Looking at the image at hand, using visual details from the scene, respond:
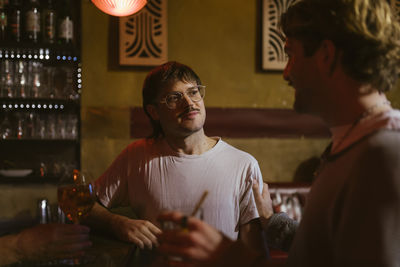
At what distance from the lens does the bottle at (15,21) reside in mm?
3572

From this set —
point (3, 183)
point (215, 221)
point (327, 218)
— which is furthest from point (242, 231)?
point (3, 183)

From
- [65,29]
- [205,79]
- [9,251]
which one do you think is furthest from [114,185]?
[205,79]

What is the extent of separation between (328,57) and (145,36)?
123 inches

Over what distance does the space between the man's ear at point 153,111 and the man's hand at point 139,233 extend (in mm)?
653

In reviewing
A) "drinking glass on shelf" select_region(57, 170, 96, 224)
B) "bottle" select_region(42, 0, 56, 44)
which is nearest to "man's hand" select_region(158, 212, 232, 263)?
"drinking glass on shelf" select_region(57, 170, 96, 224)

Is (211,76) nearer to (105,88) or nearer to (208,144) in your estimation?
(105,88)

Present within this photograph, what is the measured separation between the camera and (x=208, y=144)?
2006mm

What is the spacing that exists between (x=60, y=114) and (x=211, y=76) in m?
1.51

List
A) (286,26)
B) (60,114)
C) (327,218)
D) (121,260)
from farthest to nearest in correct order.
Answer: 1. (60,114)
2. (121,260)
3. (286,26)
4. (327,218)

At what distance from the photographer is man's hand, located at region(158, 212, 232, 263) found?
807 mm

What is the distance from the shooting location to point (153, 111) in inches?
83.6

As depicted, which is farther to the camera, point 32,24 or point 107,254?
point 32,24

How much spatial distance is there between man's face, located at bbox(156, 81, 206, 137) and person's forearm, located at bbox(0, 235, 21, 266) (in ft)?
2.85

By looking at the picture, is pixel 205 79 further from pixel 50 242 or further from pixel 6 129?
pixel 50 242
